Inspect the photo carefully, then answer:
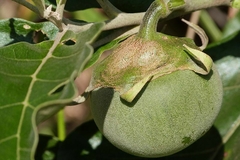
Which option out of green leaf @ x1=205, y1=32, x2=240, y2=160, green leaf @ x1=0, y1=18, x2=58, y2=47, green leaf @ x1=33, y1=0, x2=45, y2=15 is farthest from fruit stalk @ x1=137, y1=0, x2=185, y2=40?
green leaf @ x1=205, y1=32, x2=240, y2=160

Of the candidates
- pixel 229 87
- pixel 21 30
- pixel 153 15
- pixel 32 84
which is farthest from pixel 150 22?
pixel 229 87

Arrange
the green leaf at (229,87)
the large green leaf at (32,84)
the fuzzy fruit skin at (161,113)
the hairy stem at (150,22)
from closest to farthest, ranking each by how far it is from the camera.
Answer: the large green leaf at (32,84)
the fuzzy fruit skin at (161,113)
the hairy stem at (150,22)
the green leaf at (229,87)

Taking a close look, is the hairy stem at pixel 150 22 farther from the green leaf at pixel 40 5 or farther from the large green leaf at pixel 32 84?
the green leaf at pixel 40 5

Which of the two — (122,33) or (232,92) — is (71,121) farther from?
(122,33)

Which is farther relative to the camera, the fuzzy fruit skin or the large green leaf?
the fuzzy fruit skin

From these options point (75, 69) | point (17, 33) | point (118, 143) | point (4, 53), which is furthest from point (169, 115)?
point (17, 33)

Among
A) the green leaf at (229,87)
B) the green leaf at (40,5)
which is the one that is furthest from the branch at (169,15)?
the green leaf at (229,87)

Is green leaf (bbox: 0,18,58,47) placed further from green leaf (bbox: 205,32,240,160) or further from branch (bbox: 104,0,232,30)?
green leaf (bbox: 205,32,240,160)
